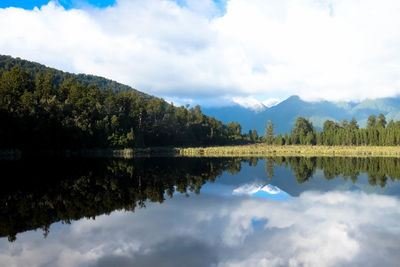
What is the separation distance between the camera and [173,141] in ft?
311

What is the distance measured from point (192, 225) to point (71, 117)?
58.2m

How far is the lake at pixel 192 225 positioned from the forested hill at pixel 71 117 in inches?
1399

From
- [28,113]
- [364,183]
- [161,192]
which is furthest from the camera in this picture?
[28,113]

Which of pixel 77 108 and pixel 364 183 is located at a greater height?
pixel 77 108

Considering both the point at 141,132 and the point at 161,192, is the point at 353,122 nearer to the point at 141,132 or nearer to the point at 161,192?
the point at 141,132

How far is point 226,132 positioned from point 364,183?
10467 cm

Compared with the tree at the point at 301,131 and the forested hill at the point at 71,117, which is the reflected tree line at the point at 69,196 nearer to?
the forested hill at the point at 71,117

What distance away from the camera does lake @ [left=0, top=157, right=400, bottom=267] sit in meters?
9.34

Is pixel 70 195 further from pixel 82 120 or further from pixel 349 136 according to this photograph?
pixel 349 136

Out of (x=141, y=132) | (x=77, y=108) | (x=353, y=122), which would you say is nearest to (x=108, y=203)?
(x=77, y=108)

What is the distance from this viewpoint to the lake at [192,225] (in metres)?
9.34

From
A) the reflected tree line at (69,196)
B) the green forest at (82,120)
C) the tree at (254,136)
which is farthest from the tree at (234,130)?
the reflected tree line at (69,196)

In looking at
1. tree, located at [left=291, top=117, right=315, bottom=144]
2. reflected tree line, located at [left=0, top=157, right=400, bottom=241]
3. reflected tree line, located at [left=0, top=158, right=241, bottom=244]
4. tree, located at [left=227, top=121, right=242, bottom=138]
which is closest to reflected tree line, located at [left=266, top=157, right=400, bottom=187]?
reflected tree line, located at [left=0, top=157, right=400, bottom=241]

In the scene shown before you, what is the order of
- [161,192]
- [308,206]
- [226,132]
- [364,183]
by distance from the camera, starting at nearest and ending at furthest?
[308,206]
[161,192]
[364,183]
[226,132]
